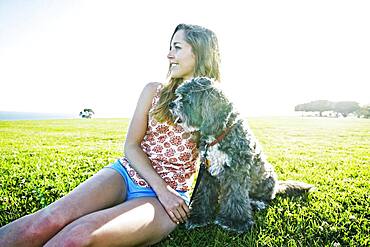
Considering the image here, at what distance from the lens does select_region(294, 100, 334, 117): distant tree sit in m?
59.9

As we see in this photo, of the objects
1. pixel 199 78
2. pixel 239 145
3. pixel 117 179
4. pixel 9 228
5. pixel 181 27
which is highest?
Result: pixel 181 27

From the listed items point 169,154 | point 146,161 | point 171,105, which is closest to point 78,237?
point 146,161

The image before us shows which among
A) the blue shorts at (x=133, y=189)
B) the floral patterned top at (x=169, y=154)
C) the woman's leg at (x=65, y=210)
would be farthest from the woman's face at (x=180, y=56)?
the woman's leg at (x=65, y=210)

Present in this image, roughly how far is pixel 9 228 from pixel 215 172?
6.58 feet

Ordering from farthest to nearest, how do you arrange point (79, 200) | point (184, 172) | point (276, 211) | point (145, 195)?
point (276, 211)
point (184, 172)
point (145, 195)
point (79, 200)

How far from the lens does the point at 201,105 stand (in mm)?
3877

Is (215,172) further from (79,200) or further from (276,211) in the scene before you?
(79,200)

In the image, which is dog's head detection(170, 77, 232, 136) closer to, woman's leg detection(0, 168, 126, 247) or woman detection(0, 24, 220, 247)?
woman detection(0, 24, 220, 247)

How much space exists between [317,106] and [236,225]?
6477cm

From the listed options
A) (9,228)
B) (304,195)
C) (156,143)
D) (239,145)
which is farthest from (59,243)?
(304,195)

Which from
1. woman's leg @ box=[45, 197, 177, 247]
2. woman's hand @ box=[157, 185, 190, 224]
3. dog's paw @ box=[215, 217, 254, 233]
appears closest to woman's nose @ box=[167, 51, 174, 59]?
woman's hand @ box=[157, 185, 190, 224]

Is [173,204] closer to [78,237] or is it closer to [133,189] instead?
[133,189]

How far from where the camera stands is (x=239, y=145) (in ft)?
11.7

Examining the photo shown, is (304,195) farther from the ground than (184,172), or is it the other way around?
(184,172)
